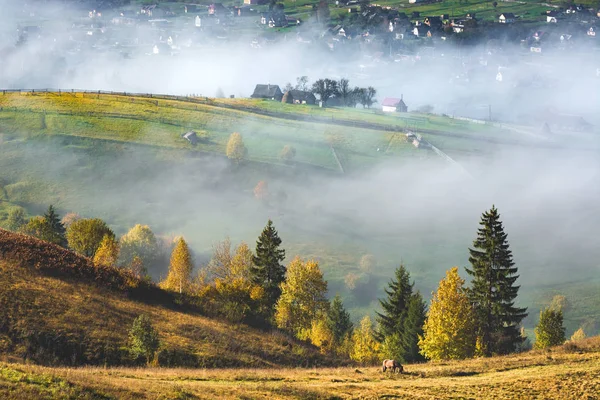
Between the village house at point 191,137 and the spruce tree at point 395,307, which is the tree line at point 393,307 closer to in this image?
the spruce tree at point 395,307

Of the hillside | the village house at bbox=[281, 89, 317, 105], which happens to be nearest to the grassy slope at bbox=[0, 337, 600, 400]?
the hillside

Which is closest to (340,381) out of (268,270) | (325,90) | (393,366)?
(393,366)

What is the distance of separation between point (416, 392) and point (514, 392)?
191 inches

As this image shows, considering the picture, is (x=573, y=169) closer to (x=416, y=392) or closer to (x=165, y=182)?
(x=165, y=182)

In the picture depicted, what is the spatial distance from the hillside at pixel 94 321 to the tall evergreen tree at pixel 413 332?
7.28 meters

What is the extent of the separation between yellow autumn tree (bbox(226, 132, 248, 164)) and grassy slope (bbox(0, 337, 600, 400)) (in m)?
83.3

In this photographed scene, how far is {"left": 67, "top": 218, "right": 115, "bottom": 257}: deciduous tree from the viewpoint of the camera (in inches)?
3219

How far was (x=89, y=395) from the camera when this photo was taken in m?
34.2

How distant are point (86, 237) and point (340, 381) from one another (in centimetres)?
4598

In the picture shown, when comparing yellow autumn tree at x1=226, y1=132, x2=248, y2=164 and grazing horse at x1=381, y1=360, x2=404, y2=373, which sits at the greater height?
yellow autumn tree at x1=226, y1=132, x2=248, y2=164

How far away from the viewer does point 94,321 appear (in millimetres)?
52500

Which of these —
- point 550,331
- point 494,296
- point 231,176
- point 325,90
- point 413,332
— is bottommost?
point 413,332

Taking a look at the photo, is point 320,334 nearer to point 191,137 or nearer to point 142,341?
point 142,341

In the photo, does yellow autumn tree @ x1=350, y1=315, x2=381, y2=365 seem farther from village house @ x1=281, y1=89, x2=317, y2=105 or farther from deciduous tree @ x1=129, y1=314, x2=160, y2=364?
village house @ x1=281, y1=89, x2=317, y2=105
